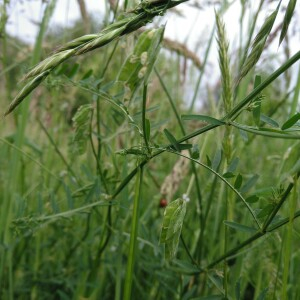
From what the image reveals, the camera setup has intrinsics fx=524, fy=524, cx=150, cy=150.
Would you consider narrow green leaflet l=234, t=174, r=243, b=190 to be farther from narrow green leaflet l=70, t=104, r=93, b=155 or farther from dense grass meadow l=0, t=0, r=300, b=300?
narrow green leaflet l=70, t=104, r=93, b=155

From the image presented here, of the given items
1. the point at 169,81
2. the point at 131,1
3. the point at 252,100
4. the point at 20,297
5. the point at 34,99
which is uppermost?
the point at 169,81

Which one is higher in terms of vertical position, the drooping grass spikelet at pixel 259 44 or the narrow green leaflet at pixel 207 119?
the drooping grass spikelet at pixel 259 44

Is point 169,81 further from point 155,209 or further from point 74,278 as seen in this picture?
point 74,278

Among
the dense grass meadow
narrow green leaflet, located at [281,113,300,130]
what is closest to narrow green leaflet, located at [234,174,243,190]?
the dense grass meadow

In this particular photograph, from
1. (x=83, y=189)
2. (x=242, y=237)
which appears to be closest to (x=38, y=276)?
(x=83, y=189)

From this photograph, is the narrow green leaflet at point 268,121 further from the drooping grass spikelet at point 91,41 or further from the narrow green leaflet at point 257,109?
the drooping grass spikelet at point 91,41

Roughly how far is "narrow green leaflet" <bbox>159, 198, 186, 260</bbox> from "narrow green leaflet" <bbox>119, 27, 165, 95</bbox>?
0.12 m

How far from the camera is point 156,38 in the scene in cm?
47

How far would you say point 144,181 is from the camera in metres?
1.12

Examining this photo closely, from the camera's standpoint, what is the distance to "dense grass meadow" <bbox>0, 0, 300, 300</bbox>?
19.3 inches

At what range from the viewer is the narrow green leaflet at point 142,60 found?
474 millimetres

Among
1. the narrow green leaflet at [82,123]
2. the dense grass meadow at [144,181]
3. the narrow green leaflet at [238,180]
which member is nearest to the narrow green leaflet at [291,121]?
the dense grass meadow at [144,181]

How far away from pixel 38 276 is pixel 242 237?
0.45 meters

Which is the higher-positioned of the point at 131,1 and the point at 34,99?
the point at 34,99
